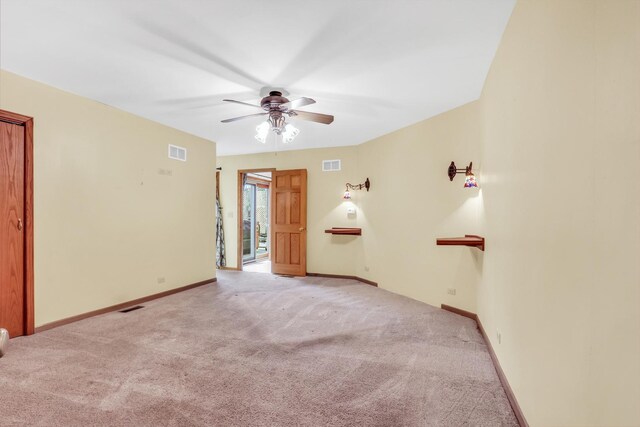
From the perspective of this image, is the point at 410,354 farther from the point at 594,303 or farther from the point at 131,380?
the point at 131,380

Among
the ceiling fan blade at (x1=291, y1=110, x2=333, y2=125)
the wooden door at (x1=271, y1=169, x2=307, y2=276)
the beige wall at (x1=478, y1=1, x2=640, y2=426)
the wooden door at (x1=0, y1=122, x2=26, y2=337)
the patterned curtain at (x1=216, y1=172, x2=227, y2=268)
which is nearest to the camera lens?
the beige wall at (x1=478, y1=1, x2=640, y2=426)

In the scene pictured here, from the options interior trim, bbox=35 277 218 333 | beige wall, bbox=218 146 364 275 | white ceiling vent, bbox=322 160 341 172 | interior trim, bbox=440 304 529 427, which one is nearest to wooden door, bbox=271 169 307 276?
beige wall, bbox=218 146 364 275

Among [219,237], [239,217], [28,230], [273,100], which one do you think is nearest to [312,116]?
[273,100]

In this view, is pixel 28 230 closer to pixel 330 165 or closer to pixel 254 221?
pixel 330 165

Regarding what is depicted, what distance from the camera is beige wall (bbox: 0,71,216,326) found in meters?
3.22

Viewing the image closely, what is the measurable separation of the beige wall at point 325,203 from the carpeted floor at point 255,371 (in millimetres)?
2196

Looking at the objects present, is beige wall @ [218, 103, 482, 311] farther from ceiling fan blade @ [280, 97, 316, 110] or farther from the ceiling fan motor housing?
the ceiling fan motor housing

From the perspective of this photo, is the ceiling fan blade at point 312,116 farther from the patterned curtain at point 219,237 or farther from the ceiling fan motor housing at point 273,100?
the patterned curtain at point 219,237

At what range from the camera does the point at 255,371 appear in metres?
2.37

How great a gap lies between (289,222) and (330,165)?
5.04 feet

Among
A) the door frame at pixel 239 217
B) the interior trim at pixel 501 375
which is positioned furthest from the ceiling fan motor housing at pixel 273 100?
the door frame at pixel 239 217

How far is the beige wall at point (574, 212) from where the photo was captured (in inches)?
35.1

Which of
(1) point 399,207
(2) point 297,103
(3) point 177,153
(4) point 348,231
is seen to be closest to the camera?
(2) point 297,103

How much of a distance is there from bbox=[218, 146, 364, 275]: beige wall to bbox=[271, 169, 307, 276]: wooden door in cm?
15
